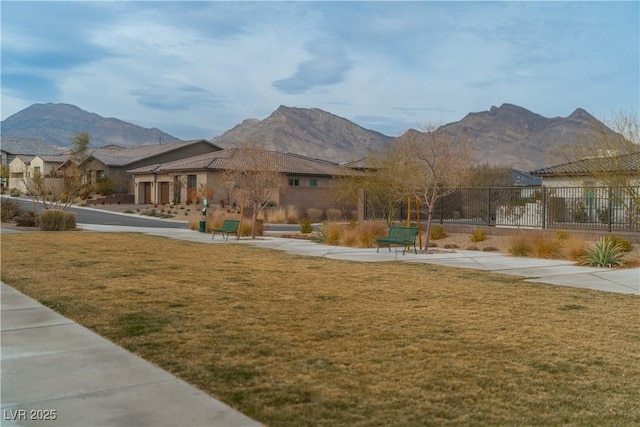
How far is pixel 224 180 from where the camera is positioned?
43656mm

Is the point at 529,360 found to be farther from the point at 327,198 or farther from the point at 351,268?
the point at 327,198

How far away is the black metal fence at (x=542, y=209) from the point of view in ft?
75.6

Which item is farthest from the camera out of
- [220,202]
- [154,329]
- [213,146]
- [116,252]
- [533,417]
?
[213,146]

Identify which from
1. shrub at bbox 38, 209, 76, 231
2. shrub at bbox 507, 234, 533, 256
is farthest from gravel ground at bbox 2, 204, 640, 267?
shrub at bbox 38, 209, 76, 231

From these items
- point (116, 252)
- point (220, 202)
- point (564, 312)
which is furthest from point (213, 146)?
point (564, 312)

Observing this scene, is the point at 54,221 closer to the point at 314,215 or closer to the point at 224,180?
the point at 224,180

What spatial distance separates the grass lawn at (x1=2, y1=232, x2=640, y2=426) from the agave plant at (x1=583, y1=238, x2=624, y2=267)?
3.77m

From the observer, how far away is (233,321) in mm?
8086

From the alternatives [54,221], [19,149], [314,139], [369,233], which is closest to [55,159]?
[19,149]

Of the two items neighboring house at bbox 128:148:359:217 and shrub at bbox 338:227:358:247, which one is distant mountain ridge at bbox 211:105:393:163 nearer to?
neighboring house at bbox 128:148:359:217

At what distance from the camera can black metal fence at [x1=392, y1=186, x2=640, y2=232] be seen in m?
23.0

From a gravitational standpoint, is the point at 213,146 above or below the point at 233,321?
above

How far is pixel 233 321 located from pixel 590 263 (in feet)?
35.7

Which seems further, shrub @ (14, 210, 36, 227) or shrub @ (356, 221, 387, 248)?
shrub @ (14, 210, 36, 227)
